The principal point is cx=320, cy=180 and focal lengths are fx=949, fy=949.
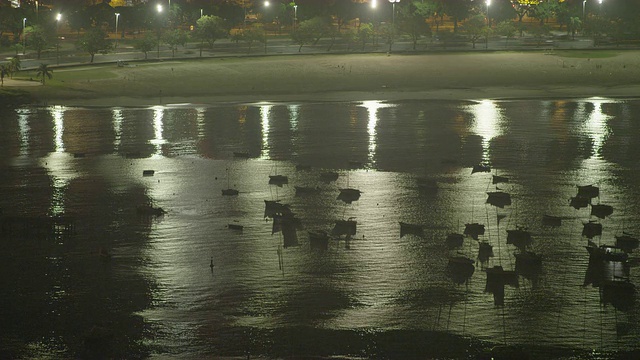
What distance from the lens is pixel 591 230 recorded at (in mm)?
34344

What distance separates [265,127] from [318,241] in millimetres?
29624

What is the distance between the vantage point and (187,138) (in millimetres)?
58062

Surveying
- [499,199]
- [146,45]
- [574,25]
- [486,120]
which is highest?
[574,25]

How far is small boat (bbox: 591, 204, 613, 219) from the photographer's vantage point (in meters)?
37.0

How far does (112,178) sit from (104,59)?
57.6m

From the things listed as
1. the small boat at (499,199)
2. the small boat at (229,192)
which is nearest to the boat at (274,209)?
the small boat at (229,192)

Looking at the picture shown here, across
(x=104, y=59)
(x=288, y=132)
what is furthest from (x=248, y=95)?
(x=104, y=59)

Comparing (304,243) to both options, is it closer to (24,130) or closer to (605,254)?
(605,254)

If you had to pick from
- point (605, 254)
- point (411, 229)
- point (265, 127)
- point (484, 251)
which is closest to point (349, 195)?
point (411, 229)

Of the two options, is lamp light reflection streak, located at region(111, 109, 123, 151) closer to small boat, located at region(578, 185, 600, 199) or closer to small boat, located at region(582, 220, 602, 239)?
small boat, located at region(578, 185, 600, 199)

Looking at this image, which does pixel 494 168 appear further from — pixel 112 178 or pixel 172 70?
pixel 172 70

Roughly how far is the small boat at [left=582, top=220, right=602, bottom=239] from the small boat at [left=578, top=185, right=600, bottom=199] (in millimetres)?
4937

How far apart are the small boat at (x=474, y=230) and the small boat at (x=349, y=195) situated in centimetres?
681

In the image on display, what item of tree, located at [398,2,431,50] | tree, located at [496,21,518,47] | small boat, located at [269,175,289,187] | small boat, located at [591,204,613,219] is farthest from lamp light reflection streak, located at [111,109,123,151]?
tree, located at [496,21,518,47]
